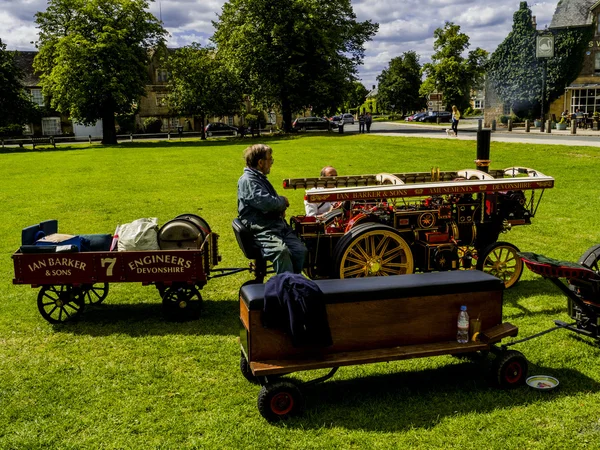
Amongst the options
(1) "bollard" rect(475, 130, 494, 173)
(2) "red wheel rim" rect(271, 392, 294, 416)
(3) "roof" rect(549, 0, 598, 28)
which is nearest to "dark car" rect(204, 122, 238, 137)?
(3) "roof" rect(549, 0, 598, 28)

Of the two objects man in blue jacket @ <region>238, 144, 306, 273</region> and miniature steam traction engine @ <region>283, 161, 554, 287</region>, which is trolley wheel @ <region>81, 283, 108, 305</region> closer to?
man in blue jacket @ <region>238, 144, 306, 273</region>

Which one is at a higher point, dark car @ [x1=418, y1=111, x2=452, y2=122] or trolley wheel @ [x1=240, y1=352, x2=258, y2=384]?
dark car @ [x1=418, y1=111, x2=452, y2=122]

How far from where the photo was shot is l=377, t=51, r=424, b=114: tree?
91.6m

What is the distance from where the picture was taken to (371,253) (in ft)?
25.4

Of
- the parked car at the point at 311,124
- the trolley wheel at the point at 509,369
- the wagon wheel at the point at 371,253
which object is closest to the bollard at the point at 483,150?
the wagon wheel at the point at 371,253

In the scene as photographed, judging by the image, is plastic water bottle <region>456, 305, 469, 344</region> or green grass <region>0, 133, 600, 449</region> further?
plastic water bottle <region>456, 305, 469, 344</region>

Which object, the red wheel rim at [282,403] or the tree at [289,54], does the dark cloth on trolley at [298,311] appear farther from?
the tree at [289,54]

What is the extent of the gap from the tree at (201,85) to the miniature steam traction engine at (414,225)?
41.1 metres

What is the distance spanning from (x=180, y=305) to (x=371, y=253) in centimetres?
267

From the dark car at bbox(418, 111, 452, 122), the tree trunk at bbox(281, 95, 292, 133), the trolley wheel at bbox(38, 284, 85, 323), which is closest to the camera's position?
the trolley wheel at bbox(38, 284, 85, 323)

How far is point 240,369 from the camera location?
6391mm

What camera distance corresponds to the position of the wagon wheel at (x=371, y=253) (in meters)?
7.57

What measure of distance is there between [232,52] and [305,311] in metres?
44.1

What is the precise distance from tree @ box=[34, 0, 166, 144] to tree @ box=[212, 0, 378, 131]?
7287mm
